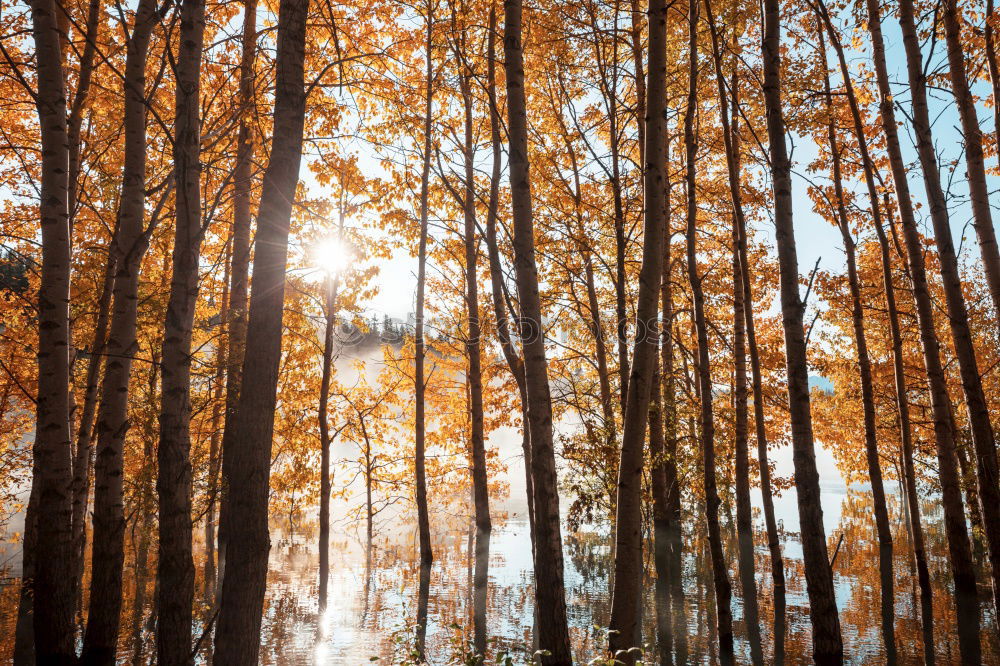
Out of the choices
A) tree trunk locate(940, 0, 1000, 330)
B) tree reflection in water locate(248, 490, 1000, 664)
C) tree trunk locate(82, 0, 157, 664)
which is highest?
tree trunk locate(940, 0, 1000, 330)

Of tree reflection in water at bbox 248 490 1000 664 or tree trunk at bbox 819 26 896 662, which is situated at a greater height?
tree trunk at bbox 819 26 896 662

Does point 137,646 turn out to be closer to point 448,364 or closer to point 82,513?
point 82,513

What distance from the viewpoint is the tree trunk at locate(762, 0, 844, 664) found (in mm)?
5164

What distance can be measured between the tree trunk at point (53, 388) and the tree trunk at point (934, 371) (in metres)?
9.48

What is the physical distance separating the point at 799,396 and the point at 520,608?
16.4 feet

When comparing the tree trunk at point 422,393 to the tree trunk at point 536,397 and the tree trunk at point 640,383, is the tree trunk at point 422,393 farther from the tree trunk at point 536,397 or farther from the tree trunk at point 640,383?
the tree trunk at point 640,383

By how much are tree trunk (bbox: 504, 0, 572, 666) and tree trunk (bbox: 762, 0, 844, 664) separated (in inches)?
98.0

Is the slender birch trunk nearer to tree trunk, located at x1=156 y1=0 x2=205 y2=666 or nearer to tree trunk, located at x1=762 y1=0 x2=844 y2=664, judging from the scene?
tree trunk, located at x1=156 y1=0 x2=205 y2=666

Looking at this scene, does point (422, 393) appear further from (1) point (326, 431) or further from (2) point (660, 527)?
(2) point (660, 527)

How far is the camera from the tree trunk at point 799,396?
5164 mm

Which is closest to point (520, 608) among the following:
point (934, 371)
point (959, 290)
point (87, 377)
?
point (934, 371)

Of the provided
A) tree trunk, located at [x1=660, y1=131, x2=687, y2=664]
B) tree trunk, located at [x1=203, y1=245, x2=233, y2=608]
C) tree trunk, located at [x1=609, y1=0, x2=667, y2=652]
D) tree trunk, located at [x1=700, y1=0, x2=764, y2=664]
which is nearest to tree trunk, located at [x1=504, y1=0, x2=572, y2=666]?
tree trunk, located at [x1=609, y1=0, x2=667, y2=652]

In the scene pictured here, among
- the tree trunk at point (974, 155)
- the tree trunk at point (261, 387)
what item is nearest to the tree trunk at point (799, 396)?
the tree trunk at point (974, 155)

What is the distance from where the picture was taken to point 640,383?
3988 millimetres
